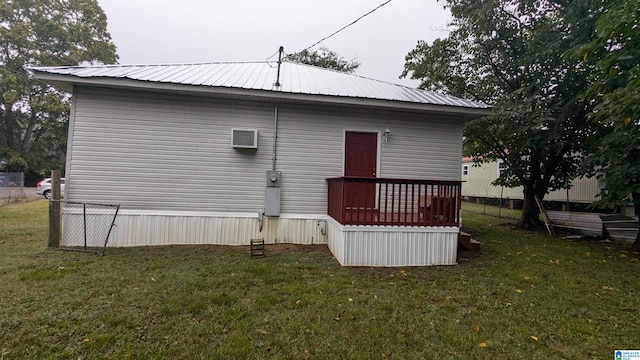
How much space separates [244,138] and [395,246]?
3636 mm

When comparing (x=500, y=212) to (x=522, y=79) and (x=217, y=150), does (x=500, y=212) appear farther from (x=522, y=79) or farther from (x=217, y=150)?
(x=217, y=150)

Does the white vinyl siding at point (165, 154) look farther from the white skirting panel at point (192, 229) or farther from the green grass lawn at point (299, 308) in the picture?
the green grass lawn at point (299, 308)

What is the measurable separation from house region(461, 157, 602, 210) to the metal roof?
6206mm

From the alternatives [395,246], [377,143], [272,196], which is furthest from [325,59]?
[395,246]

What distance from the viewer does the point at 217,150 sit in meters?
5.84

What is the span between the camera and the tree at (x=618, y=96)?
425 centimetres

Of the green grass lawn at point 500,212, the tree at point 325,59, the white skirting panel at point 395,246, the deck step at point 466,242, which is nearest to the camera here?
the white skirting panel at point 395,246

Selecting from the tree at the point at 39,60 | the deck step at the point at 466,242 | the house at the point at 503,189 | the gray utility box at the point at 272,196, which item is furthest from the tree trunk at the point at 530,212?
the tree at the point at 39,60

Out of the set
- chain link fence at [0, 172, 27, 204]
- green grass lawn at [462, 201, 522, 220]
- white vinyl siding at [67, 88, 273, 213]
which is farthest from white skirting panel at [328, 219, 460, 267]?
chain link fence at [0, 172, 27, 204]

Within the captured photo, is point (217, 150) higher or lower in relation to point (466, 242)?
higher

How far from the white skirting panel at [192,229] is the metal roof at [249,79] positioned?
8.59ft

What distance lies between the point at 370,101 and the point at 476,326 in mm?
4321

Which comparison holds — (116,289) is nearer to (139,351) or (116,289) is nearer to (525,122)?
(139,351)

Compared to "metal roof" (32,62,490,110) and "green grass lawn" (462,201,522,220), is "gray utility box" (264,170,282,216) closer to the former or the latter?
"metal roof" (32,62,490,110)
